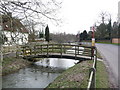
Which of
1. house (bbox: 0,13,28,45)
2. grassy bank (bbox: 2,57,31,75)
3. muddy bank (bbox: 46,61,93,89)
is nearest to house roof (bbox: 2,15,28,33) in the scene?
house (bbox: 0,13,28,45)

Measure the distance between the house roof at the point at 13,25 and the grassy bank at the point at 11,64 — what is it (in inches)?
193

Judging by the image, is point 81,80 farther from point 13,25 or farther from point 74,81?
point 13,25

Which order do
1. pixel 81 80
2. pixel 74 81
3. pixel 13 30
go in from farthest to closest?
pixel 13 30 → pixel 74 81 → pixel 81 80

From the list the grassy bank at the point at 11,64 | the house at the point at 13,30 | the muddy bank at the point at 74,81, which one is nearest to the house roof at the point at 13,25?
the house at the point at 13,30

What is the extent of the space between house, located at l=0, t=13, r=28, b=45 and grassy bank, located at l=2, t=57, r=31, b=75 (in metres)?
4.63

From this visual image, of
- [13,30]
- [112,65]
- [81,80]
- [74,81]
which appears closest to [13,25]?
[13,30]

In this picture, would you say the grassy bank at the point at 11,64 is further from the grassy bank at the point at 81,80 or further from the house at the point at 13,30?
the grassy bank at the point at 81,80

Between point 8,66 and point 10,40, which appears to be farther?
point 8,66

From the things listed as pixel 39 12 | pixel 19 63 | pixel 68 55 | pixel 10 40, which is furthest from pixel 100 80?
pixel 19 63

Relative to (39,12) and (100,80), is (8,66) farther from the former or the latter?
(100,80)

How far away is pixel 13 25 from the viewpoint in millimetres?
6652

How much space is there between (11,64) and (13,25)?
245 inches

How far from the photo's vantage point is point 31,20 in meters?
6.37

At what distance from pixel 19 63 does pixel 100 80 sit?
30.9ft
